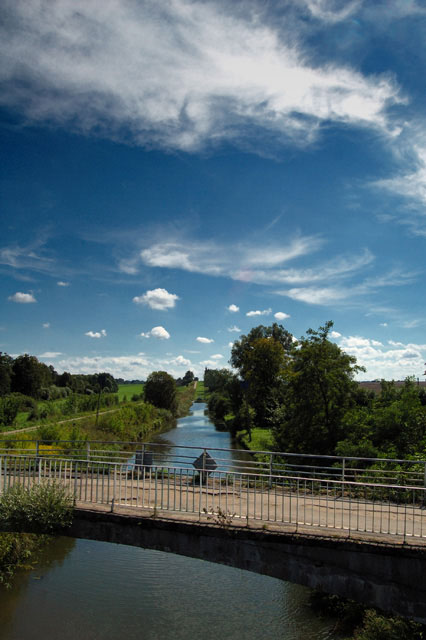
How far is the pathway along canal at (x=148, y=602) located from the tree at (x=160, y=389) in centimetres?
6085

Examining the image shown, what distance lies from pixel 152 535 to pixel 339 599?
6426 mm

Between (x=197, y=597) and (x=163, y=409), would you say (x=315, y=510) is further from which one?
(x=163, y=409)

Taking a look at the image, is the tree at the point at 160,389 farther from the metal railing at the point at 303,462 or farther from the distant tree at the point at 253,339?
the metal railing at the point at 303,462

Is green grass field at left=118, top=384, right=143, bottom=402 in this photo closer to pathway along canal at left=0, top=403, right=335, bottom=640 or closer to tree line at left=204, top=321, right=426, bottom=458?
tree line at left=204, top=321, right=426, bottom=458

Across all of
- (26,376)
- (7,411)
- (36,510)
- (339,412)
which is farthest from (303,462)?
(26,376)

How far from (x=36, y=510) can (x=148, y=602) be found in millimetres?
5198

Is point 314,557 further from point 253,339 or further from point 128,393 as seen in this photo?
point 128,393

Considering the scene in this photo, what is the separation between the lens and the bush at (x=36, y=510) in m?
9.25

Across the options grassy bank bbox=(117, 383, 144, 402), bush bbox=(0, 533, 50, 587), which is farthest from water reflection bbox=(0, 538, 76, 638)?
grassy bank bbox=(117, 383, 144, 402)

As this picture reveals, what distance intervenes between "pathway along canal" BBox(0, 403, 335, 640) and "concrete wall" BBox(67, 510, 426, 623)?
364 centimetres

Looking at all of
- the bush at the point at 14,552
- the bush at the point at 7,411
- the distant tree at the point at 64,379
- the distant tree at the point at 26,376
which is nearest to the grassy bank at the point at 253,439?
the bush at the point at 7,411

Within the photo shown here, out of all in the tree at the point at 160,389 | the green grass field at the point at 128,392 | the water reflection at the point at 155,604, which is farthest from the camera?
the green grass field at the point at 128,392

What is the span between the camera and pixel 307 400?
22344 mm

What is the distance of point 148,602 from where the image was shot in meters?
12.4
